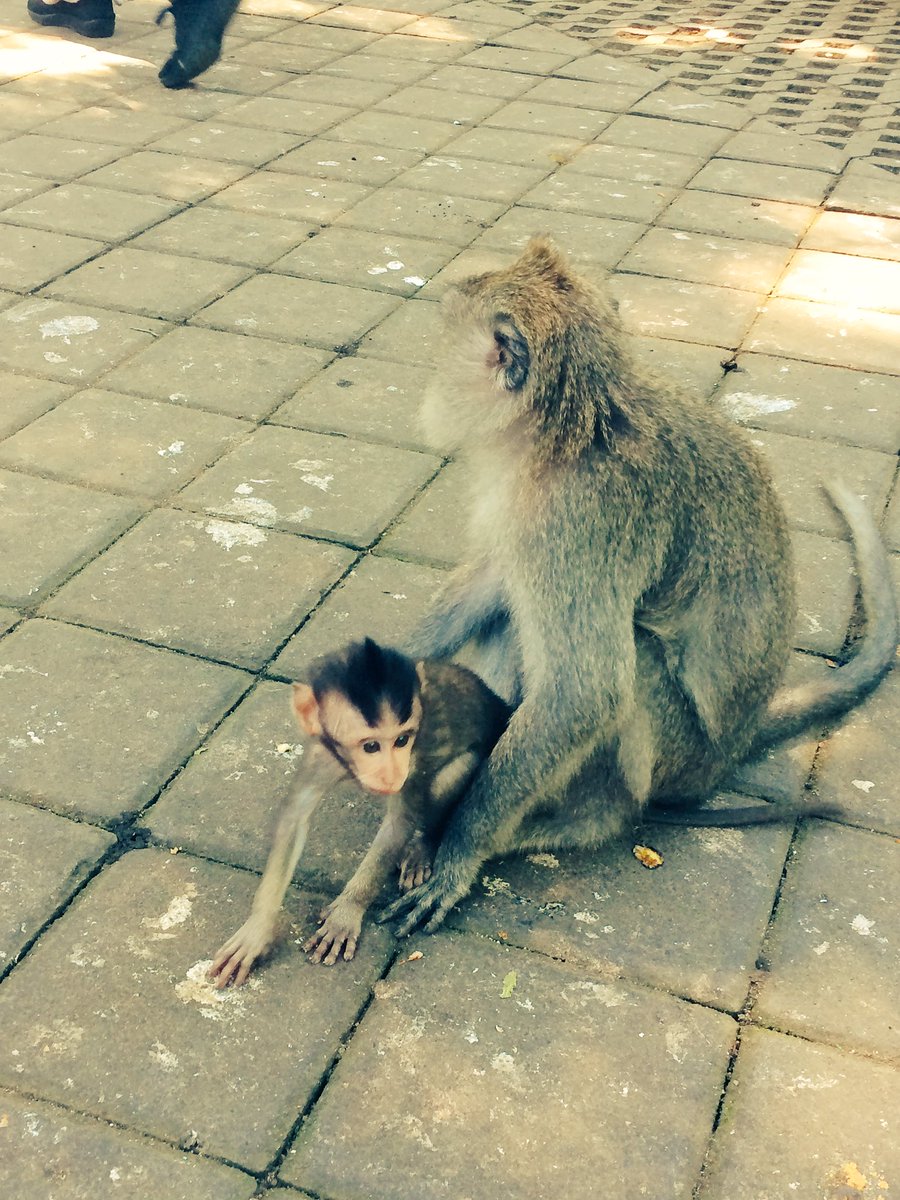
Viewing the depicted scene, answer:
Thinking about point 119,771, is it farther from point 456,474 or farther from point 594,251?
point 594,251

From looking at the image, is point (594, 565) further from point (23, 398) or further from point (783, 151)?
A: point (783, 151)

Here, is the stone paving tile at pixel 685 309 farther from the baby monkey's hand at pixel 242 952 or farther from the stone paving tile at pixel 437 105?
the baby monkey's hand at pixel 242 952

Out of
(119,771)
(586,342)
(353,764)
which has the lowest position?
(119,771)

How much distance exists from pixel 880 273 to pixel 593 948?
168 inches

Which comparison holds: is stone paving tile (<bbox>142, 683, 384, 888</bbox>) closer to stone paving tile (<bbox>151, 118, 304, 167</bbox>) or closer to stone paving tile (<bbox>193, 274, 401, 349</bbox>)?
stone paving tile (<bbox>193, 274, 401, 349</bbox>)

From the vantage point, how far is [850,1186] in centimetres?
251

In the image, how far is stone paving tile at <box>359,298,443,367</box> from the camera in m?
5.46

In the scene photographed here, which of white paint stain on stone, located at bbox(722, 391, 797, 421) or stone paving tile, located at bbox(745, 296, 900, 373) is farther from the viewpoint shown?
stone paving tile, located at bbox(745, 296, 900, 373)

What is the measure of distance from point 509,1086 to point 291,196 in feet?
16.9

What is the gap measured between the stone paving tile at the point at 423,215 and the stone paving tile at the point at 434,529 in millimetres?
2141

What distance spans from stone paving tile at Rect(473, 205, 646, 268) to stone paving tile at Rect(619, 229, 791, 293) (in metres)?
0.08

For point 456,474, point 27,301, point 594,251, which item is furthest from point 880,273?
point 27,301

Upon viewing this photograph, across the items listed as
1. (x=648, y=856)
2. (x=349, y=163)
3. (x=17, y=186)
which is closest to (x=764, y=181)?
(x=349, y=163)

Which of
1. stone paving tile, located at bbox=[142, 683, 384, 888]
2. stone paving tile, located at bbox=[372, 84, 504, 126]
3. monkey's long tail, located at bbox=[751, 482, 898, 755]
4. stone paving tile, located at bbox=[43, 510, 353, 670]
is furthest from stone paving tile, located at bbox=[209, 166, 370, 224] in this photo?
stone paving tile, located at bbox=[142, 683, 384, 888]
